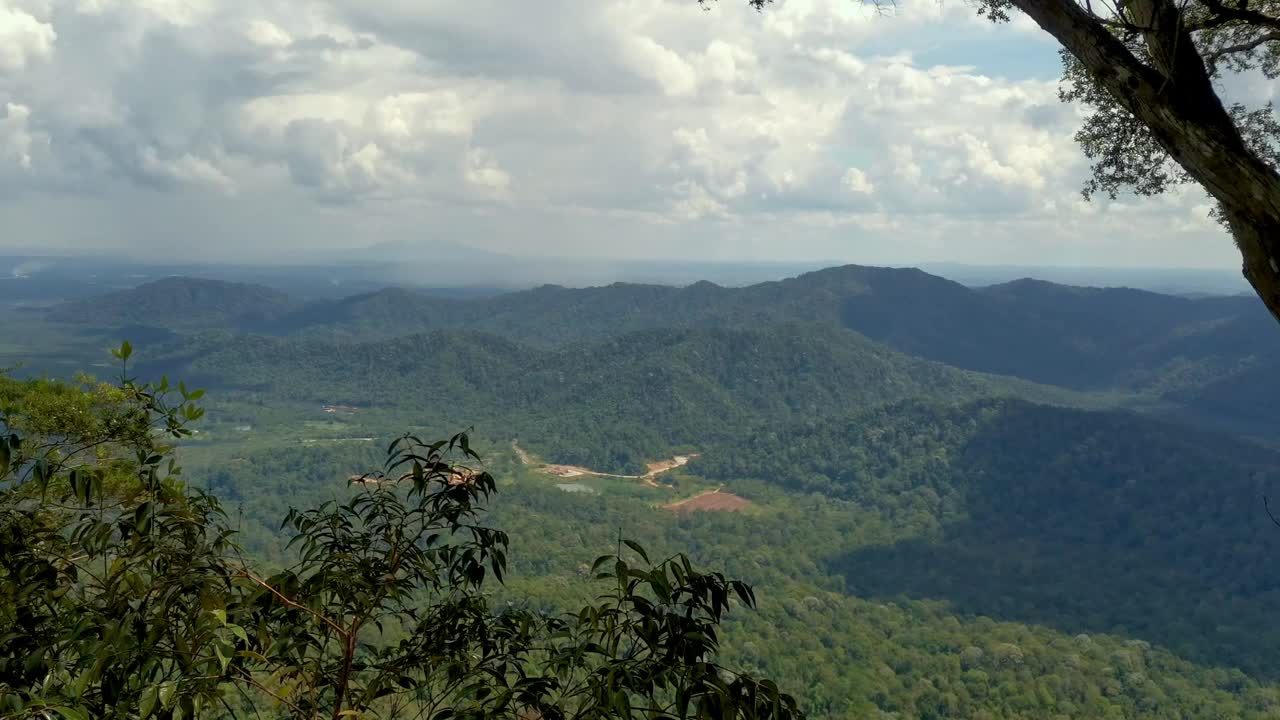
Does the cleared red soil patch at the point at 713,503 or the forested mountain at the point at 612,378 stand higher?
the forested mountain at the point at 612,378

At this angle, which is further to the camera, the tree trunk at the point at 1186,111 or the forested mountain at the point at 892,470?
the forested mountain at the point at 892,470

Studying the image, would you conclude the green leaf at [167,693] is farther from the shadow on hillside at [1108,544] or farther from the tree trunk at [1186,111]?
the shadow on hillside at [1108,544]

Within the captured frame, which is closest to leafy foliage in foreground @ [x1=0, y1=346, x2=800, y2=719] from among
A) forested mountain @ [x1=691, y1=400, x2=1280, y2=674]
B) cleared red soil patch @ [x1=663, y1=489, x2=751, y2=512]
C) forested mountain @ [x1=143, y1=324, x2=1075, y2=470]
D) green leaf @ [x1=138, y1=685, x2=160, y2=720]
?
green leaf @ [x1=138, y1=685, x2=160, y2=720]

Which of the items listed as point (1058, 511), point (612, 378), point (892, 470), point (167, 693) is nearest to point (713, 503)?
point (892, 470)

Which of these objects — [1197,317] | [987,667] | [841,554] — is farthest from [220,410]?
[1197,317]

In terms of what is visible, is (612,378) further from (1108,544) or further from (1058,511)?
(1108,544)

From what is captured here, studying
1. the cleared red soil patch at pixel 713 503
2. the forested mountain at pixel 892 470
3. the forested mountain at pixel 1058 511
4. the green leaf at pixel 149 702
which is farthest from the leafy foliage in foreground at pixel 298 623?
the cleared red soil patch at pixel 713 503
